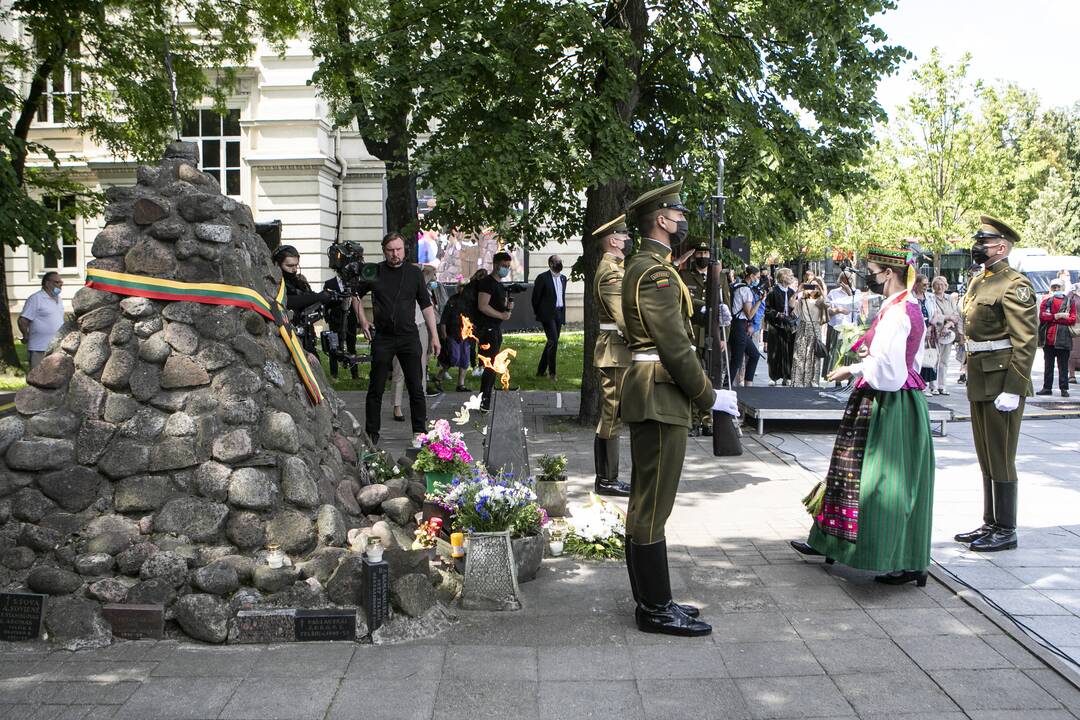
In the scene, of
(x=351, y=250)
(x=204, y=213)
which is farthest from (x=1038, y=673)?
(x=351, y=250)

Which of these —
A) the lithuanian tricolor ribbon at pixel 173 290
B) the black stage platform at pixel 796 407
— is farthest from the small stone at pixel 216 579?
the black stage platform at pixel 796 407

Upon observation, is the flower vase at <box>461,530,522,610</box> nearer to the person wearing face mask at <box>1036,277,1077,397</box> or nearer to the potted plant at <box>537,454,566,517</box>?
the potted plant at <box>537,454,566,517</box>

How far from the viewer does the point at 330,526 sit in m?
6.03

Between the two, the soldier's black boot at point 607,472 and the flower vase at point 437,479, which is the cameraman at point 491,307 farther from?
the flower vase at point 437,479

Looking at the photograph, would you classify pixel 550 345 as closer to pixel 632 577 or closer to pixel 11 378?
pixel 11 378

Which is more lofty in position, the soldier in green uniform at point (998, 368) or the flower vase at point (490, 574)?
the soldier in green uniform at point (998, 368)

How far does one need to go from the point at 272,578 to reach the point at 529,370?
43.0 feet

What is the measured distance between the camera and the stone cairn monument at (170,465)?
549 centimetres

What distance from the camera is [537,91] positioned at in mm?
11281

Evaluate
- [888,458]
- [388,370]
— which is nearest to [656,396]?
[888,458]

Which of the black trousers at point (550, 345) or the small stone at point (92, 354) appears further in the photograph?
the black trousers at point (550, 345)

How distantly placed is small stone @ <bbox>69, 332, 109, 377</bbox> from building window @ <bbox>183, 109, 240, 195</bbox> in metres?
24.8

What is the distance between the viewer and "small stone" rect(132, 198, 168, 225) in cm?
626

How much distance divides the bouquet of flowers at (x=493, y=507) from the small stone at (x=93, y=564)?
2042 mm
